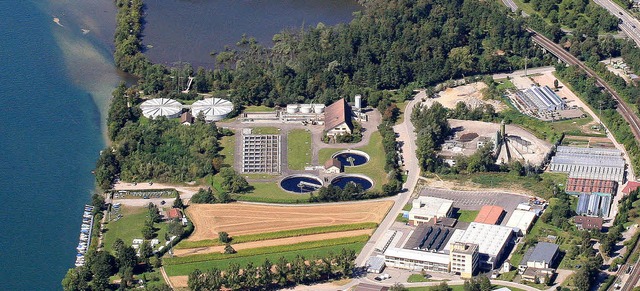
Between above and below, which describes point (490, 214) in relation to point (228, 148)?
below

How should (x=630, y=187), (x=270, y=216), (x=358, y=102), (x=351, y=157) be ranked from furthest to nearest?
(x=358, y=102) < (x=351, y=157) < (x=630, y=187) < (x=270, y=216)

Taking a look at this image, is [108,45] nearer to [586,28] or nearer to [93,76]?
[93,76]

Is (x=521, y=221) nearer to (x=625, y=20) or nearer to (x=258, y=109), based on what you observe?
(x=258, y=109)

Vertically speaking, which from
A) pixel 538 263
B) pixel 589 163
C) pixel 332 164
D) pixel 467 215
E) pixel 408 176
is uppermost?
pixel 589 163

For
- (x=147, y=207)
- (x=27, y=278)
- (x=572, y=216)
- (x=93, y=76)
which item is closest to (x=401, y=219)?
(x=572, y=216)

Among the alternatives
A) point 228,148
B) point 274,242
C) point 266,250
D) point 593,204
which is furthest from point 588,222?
point 228,148

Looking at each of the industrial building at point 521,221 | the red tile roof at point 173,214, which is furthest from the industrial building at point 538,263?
the red tile roof at point 173,214
